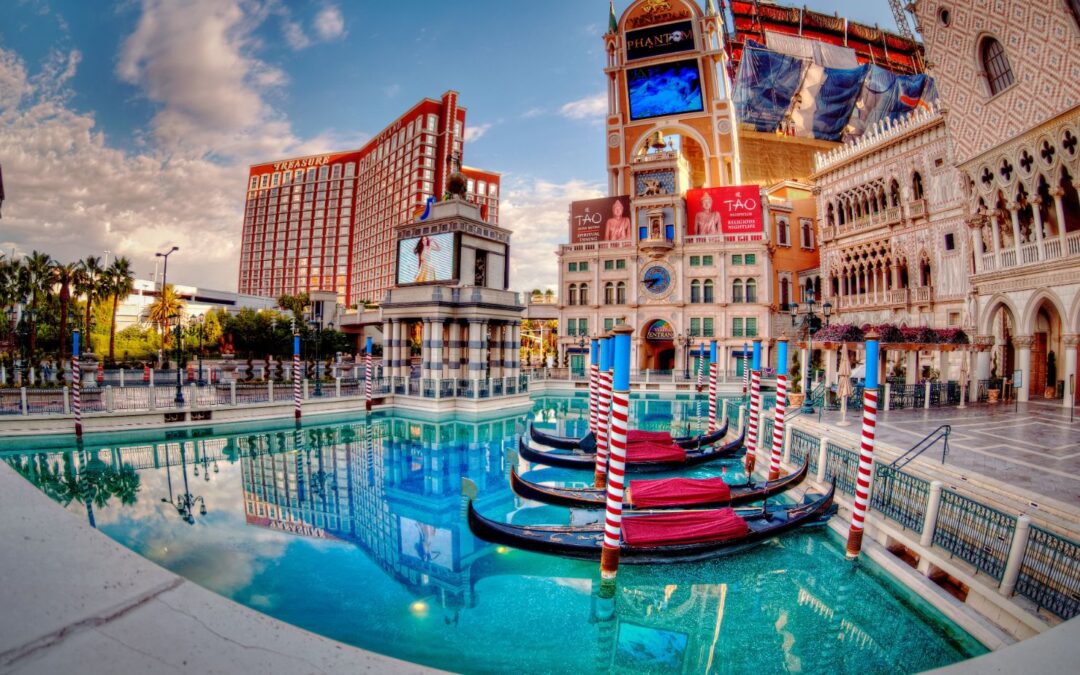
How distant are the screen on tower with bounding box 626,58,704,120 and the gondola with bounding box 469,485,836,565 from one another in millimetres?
46106

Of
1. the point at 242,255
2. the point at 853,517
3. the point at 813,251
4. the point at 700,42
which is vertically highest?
the point at 700,42

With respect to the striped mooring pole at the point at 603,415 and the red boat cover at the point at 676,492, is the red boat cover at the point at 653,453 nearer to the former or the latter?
the striped mooring pole at the point at 603,415

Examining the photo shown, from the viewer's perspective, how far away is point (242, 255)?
89.1 metres

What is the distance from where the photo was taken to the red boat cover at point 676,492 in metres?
10.8

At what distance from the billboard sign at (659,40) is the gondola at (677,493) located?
45.9 meters

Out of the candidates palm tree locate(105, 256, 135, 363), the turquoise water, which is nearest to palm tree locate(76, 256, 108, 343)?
palm tree locate(105, 256, 135, 363)

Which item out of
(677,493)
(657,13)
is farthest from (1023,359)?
(657,13)

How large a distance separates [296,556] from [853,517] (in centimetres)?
982

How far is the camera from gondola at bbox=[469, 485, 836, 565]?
Result: 8.97m

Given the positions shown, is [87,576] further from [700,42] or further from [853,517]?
[700,42]

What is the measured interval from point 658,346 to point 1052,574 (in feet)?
127

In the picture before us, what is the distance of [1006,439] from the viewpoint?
12.3 metres

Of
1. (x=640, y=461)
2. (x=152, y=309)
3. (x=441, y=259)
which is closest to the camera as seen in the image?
(x=640, y=461)

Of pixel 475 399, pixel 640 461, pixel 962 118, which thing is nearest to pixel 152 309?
pixel 475 399
